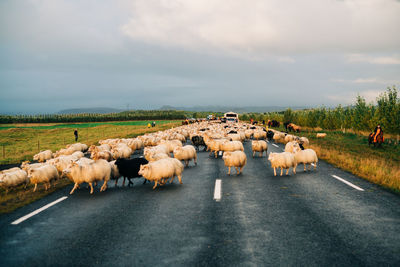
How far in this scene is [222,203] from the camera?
8.05 metres

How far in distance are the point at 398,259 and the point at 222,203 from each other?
441 cm

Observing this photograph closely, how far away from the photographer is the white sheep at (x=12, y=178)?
10008mm

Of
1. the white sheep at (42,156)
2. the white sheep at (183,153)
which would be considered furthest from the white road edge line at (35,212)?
the white sheep at (42,156)

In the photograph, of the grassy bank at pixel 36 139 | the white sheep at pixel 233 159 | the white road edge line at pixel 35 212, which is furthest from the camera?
the grassy bank at pixel 36 139

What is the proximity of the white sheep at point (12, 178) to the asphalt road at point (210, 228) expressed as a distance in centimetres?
198

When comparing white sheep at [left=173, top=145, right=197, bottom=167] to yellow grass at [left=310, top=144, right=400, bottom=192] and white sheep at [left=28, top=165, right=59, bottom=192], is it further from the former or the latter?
yellow grass at [left=310, top=144, right=400, bottom=192]

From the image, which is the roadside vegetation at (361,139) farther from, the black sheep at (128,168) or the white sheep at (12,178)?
the white sheep at (12,178)

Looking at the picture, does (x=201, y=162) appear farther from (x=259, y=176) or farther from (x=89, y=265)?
(x=89, y=265)

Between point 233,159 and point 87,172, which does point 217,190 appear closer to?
point 233,159

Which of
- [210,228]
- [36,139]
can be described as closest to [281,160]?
[210,228]

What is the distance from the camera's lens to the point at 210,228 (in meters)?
6.18

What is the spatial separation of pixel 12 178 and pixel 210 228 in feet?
28.0

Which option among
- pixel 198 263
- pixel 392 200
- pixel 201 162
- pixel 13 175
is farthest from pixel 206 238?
pixel 201 162

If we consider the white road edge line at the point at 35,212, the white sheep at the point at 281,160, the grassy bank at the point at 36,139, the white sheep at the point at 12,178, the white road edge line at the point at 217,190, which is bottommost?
the grassy bank at the point at 36,139
